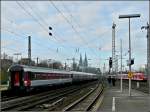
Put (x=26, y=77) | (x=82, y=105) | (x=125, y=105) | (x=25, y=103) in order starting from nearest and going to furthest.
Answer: (x=125, y=105) → (x=82, y=105) → (x=25, y=103) → (x=26, y=77)

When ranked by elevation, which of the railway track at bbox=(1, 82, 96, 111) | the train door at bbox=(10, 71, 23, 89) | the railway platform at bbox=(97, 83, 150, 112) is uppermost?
the train door at bbox=(10, 71, 23, 89)

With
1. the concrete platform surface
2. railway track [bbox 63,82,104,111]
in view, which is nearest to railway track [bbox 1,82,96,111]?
railway track [bbox 63,82,104,111]

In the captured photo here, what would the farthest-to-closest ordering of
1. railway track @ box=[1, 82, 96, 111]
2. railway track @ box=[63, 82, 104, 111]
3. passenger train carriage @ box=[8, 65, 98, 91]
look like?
passenger train carriage @ box=[8, 65, 98, 91] → railway track @ box=[1, 82, 96, 111] → railway track @ box=[63, 82, 104, 111]

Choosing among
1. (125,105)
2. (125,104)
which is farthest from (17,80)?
(125,105)

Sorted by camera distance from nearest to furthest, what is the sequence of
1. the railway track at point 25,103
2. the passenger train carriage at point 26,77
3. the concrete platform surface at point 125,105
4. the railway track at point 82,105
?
the concrete platform surface at point 125,105 < the railway track at point 82,105 < the railway track at point 25,103 < the passenger train carriage at point 26,77

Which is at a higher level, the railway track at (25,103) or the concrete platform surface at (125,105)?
the concrete platform surface at (125,105)

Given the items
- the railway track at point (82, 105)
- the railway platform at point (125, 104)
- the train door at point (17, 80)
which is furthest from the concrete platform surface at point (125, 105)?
the train door at point (17, 80)

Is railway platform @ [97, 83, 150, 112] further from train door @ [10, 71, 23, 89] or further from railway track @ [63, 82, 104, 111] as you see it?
train door @ [10, 71, 23, 89]

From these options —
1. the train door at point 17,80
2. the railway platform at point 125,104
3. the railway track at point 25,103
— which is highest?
the train door at point 17,80

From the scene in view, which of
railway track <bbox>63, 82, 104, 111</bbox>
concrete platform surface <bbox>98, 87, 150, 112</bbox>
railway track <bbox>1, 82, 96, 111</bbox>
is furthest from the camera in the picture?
railway track <bbox>1, 82, 96, 111</bbox>

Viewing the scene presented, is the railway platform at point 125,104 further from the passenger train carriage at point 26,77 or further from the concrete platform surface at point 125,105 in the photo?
the passenger train carriage at point 26,77

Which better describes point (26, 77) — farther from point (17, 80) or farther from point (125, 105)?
point (125, 105)

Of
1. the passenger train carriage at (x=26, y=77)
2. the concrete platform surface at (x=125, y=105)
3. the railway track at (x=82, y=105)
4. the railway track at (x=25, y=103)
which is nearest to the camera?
the concrete platform surface at (x=125, y=105)

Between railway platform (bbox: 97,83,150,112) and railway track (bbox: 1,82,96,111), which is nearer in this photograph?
railway platform (bbox: 97,83,150,112)
